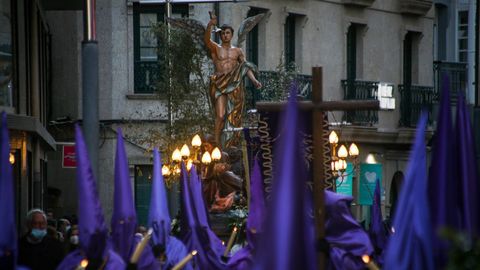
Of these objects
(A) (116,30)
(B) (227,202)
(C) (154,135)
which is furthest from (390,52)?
(B) (227,202)

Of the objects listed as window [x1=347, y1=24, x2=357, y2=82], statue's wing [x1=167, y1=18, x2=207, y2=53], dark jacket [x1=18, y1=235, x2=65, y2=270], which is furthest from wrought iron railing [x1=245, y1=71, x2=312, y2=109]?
dark jacket [x1=18, y1=235, x2=65, y2=270]

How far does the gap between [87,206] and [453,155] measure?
3.06 meters

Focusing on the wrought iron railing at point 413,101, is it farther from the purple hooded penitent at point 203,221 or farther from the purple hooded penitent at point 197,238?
the purple hooded penitent at point 197,238

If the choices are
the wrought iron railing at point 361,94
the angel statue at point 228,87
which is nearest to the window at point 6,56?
the angel statue at point 228,87

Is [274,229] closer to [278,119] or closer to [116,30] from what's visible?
[278,119]

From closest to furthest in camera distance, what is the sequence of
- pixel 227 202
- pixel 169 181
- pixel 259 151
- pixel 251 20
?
pixel 259 151, pixel 227 202, pixel 169 181, pixel 251 20

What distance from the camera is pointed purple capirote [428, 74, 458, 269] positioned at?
11.9m

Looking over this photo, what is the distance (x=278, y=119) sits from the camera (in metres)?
18.2

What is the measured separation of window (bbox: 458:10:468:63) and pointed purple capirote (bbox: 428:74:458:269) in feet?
126

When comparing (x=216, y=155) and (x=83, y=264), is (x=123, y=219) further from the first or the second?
(x=216, y=155)

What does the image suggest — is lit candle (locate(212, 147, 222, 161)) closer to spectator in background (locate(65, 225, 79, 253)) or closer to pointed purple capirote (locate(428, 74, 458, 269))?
spectator in background (locate(65, 225, 79, 253))

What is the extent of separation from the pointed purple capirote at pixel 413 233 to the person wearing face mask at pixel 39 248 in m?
4.84

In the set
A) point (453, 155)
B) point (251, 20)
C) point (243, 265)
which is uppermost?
point (251, 20)

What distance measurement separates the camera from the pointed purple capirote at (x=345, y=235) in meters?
14.7
